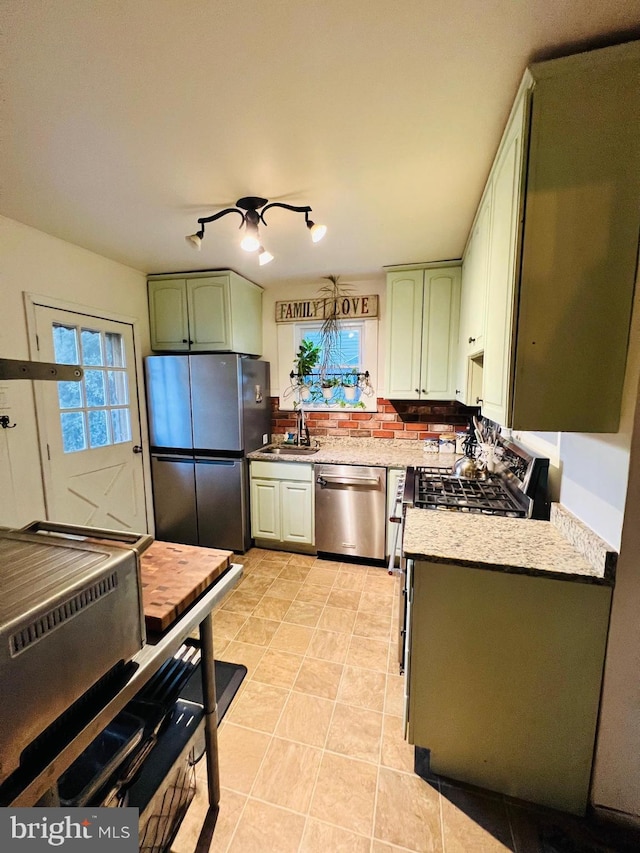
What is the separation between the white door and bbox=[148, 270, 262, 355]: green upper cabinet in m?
0.31

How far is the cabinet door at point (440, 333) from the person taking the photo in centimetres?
267

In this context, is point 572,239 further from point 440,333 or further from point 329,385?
point 329,385

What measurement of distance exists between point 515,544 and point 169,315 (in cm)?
296

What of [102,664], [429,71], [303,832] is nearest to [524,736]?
[303,832]

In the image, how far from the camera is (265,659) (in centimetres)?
187

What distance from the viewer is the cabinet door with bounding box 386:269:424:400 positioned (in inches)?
109

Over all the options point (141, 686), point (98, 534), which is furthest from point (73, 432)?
point (141, 686)

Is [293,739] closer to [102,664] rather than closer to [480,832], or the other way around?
[480,832]

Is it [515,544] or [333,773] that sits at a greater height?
[515,544]

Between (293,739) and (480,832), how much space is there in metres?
0.71

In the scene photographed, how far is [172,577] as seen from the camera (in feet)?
3.45

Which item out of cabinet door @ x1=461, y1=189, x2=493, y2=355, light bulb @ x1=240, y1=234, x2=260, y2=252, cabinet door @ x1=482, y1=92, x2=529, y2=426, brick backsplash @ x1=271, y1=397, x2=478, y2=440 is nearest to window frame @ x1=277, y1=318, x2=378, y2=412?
brick backsplash @ x1=271, y1=397, x2=478, y2=440

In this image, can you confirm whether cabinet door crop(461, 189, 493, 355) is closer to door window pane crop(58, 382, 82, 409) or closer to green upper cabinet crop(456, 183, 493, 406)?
green upper cabinet crop(456, 183, 493, 406)

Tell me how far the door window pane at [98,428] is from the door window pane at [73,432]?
67 mm
